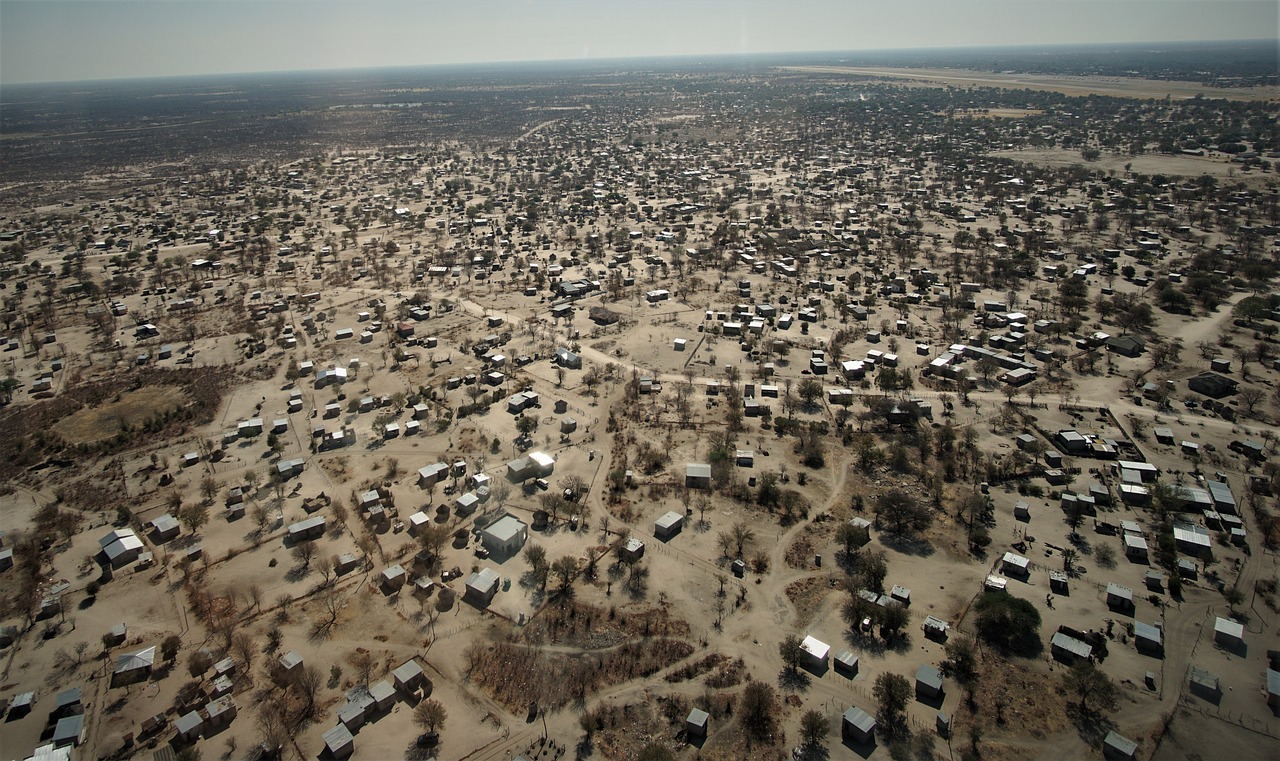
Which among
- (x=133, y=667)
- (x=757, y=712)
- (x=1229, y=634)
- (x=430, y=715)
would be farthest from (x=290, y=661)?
(x=1229, y=634)

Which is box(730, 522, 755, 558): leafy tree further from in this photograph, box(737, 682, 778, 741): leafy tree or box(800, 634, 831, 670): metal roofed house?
box(737, 682, 778, 741): leafy tree

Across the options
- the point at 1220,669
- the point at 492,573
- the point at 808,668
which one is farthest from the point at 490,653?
the point at 1220,669

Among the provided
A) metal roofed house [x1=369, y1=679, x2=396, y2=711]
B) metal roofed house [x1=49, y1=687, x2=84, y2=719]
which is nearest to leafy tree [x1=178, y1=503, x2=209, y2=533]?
metal roofed house [x1=49, y1=687, x2=84, y2=719]

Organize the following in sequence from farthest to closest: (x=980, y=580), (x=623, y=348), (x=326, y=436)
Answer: (x=623, y=348) → (x=326, y=436) → (x=980, y=580)

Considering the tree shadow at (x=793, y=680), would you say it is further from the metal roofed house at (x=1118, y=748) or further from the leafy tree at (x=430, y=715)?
the leafy tree at (x=430, y=715)

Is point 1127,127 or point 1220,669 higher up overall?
point 1127,127

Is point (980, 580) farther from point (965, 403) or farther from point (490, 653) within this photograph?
point (490, 653)
